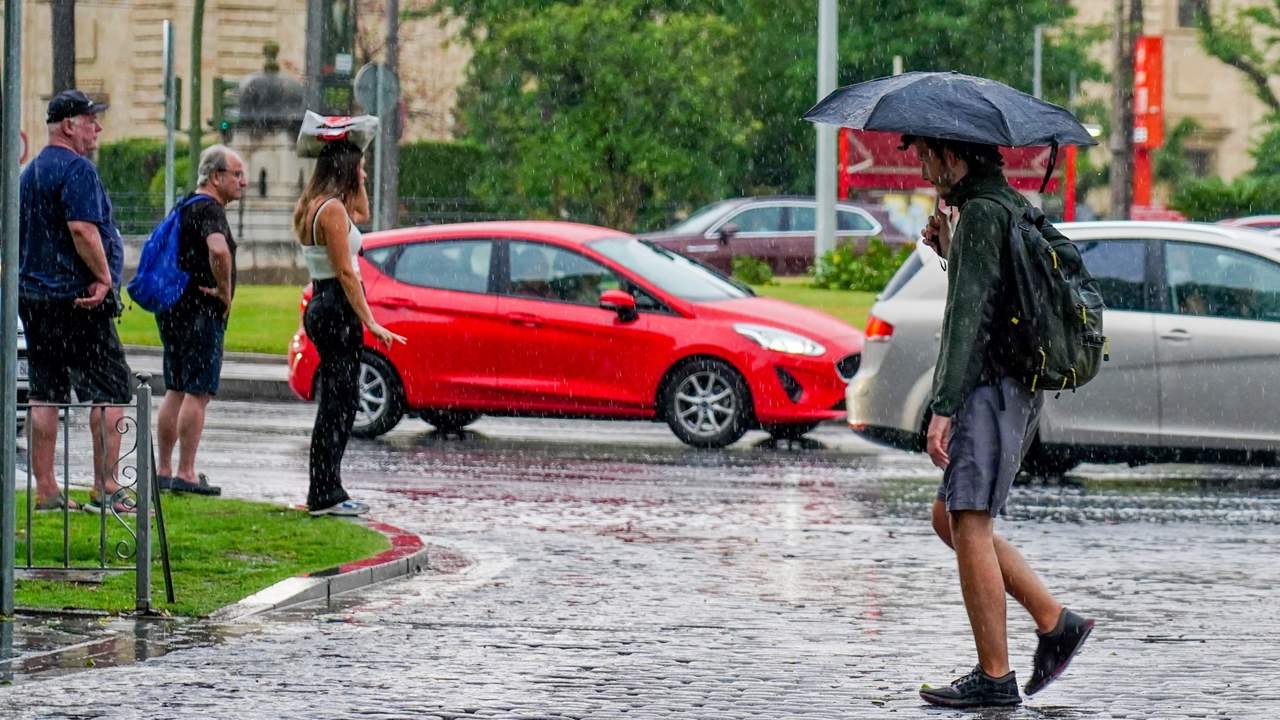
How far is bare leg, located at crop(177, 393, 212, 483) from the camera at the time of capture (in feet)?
37.0

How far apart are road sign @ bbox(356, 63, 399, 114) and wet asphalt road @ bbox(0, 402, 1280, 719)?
31.5ft

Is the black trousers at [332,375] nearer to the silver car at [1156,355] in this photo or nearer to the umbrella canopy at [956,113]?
the silver car at [1156,355]

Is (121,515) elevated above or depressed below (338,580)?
above

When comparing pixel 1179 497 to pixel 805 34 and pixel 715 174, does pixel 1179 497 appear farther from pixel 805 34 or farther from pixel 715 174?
pixel 805 34

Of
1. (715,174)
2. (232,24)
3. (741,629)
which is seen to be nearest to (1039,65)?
(715,174)

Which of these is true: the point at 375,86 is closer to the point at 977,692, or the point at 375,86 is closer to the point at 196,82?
the point at 196,82

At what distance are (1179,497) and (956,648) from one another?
540 cm

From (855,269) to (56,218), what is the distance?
700 inches

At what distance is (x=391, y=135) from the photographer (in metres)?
35.6

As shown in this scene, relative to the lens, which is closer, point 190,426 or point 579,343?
point 190,426

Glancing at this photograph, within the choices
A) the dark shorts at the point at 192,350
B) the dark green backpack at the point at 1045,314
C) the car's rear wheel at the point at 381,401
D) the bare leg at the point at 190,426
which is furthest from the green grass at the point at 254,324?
the dark green backpack at the point at 1045,314

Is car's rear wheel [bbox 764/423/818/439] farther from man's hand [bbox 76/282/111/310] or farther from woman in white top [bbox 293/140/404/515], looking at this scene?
man's hand [bbox 76/282/111/310]

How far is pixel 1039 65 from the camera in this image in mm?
55344

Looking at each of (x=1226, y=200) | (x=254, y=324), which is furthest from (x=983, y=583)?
(x=1226, y=200)
